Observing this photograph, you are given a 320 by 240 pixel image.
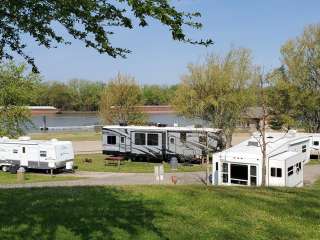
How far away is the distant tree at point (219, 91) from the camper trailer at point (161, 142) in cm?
701

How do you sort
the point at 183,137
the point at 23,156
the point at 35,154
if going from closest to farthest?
1. the point at 35,154
2. the point at 23,156
3. the point at 183,137

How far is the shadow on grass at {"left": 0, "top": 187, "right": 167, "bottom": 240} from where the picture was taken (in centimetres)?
837

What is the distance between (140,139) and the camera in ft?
111

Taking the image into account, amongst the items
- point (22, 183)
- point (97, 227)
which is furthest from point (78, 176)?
point (97, 227)

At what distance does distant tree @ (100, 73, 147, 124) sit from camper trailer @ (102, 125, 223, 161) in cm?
1727

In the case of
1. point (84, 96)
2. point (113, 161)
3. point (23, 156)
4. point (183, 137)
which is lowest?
point (113, 161)

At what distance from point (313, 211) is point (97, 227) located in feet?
16.5

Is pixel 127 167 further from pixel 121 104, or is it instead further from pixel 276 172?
pixel 121 104

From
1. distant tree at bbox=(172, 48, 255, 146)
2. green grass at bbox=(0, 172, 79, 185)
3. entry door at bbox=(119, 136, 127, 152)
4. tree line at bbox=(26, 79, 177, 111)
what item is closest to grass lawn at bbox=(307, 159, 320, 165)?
distant tree at bbox=(172, 48, 255, 146)

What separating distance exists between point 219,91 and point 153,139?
1024 centimetres

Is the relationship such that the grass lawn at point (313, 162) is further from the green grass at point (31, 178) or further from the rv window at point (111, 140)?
the green grass at point (31, 178)

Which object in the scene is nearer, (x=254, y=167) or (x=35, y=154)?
(x=254, y=167)

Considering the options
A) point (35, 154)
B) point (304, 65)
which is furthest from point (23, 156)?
point (304, 65)

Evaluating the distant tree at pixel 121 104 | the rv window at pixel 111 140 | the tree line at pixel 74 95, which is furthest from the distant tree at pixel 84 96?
the rv window at pixel 111 140
